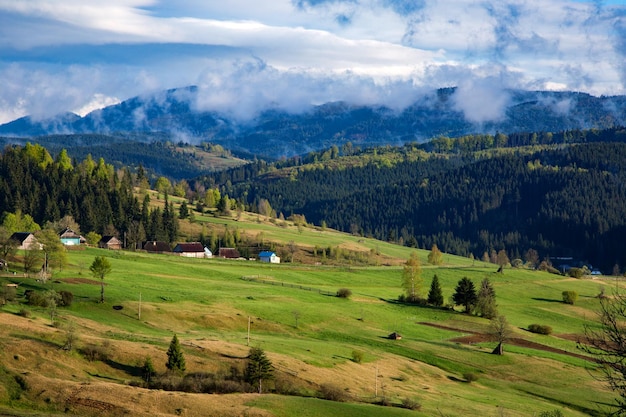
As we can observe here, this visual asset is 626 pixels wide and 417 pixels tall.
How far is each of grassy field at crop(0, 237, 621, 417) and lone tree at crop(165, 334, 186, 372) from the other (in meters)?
1.24

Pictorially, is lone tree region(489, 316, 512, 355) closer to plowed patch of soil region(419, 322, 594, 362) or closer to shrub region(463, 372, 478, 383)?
plowed patch of soil region(419, 322, 594, 362)

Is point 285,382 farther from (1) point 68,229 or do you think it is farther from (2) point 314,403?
(1) point 68,229

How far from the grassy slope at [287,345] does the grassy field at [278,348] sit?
0.23 meters

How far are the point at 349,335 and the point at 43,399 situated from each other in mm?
58008

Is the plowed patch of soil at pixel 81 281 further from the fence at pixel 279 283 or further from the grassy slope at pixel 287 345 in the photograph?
the fence at pixel 279 283

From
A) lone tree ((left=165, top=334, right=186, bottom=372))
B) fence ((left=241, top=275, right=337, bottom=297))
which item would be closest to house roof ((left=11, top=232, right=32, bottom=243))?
fence ((left=241, top=275, right=337, bottom=297))

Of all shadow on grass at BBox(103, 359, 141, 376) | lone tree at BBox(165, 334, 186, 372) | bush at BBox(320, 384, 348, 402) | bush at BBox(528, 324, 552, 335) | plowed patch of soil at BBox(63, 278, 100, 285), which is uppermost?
plowed patch of soil at BBox(63, 278, 100, 285)

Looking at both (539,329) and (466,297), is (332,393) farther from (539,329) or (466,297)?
(466,297)

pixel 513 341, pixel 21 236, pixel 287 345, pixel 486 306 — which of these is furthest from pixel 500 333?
pixel 21 236

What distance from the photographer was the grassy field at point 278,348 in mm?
66938

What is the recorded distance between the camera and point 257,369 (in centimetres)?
7712

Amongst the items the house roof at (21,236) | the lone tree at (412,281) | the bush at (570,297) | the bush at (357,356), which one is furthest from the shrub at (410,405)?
the bush at (570,297)

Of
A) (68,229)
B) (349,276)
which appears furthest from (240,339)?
(68,229)

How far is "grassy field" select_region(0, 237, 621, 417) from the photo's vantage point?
66.9 metres
